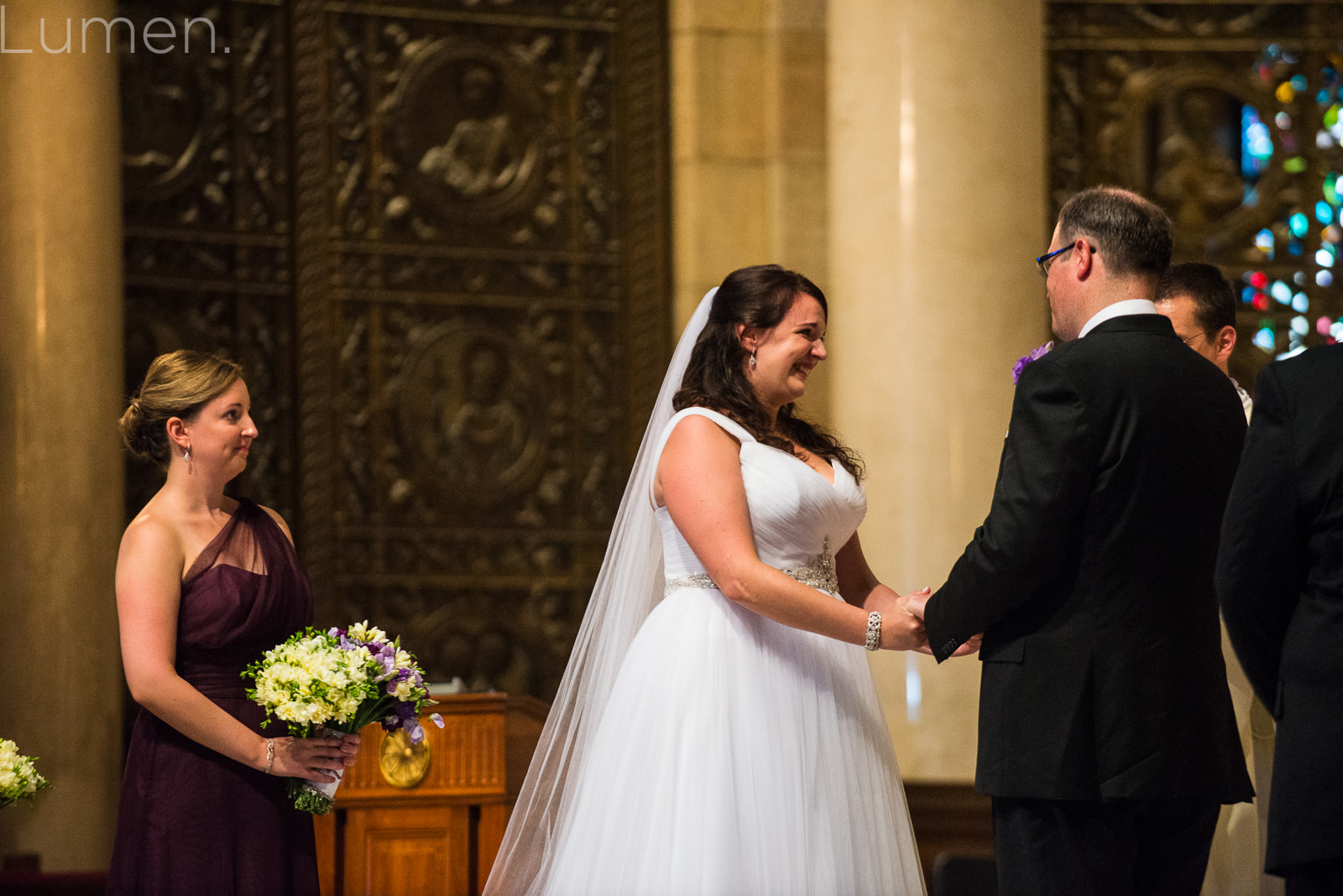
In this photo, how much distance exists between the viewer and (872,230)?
7.35 meters

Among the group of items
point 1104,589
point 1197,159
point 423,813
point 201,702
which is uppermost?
point 1197,159

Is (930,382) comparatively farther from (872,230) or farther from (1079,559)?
(1079,559)

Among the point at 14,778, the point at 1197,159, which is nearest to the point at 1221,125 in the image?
the point at 1197,159

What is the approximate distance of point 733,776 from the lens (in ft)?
12.6

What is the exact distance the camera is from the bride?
12.6 feet

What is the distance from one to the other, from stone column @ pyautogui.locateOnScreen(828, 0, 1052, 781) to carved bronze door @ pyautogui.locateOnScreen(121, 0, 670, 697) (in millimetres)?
2023

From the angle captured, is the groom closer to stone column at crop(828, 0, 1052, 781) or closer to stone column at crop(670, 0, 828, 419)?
stone column at crop(828, 0, 1052, 781)

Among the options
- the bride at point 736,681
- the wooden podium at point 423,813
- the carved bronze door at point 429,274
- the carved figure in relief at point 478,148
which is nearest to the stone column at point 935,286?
the carved bronze door at point 429,274

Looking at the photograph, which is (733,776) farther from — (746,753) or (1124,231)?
(1124,231)

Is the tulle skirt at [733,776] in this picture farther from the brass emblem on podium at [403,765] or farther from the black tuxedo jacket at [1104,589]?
the brass emblem on podium at [403,765]

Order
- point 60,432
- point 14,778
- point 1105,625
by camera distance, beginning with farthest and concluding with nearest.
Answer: point 60,432
point 14,778
point 1105,625

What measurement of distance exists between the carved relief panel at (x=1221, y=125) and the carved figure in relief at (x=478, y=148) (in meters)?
3.09

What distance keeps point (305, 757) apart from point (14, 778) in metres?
0.67

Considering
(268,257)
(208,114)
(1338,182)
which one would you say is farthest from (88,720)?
(1338,182)
